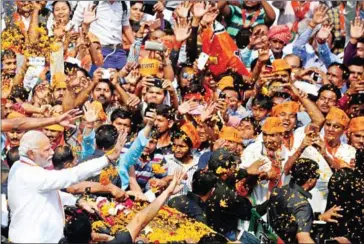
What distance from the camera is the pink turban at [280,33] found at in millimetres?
16359

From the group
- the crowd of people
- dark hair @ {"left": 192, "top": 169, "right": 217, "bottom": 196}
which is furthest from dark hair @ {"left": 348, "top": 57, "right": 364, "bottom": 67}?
dark hair @ {"left": 192, "top": 169, "right": 217, "bottom": 196}

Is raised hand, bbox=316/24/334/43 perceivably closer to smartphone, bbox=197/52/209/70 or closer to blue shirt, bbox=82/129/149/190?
smartphone, bbox=197/52/209/70

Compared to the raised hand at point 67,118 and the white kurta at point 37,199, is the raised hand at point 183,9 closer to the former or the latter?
the raised hand at point 67,118

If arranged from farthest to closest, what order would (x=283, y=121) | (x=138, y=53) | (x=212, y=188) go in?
(x=138, y=53)
(x=283, y=121)
(x=212, y=188)

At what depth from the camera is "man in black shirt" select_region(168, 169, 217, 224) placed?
1349 cm

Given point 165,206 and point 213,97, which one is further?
point 213,97

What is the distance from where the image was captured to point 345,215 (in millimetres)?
13961

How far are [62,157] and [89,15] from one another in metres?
2.49

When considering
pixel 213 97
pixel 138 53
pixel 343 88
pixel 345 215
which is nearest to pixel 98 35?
pixel 138 53

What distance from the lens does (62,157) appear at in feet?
46.2

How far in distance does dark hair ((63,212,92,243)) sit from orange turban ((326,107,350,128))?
3.36 m

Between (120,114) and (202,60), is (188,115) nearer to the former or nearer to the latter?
(120,114)

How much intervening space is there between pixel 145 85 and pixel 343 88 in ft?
7.00

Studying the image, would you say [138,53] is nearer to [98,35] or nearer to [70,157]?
[98,35]
